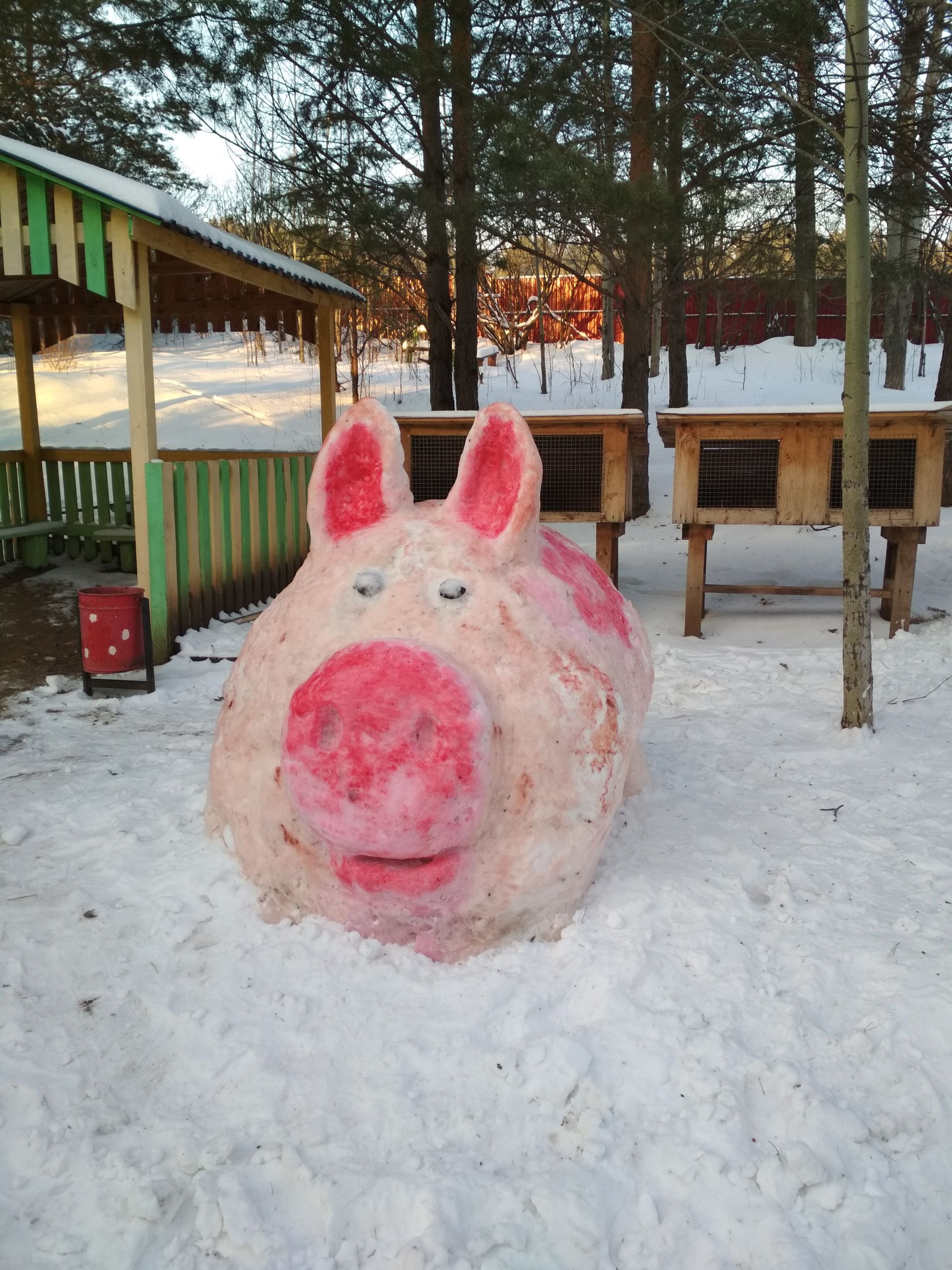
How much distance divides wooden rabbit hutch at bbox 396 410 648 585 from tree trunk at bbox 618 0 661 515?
0.62m

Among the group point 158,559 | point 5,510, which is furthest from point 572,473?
point 5,510

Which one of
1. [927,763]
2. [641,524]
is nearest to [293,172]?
[641,524]

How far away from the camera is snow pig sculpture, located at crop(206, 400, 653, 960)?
8.40 ft

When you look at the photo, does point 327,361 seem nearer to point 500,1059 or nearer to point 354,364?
point 500,1059

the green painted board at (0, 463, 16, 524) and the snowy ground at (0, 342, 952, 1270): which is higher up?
the green painted board at (0, 463, 16, 524)

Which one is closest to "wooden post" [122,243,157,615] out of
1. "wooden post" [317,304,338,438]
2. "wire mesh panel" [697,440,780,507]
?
"wooden post" [317,304,338,438]

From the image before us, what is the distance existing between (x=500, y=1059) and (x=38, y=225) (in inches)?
243

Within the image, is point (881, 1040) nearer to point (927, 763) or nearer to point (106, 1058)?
point (106, 1058)

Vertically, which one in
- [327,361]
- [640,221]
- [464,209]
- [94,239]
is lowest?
[327,361]

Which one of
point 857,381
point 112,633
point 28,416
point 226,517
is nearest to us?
point 857,381

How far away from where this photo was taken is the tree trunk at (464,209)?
896 centimetres

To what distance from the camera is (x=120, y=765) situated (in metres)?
4.61

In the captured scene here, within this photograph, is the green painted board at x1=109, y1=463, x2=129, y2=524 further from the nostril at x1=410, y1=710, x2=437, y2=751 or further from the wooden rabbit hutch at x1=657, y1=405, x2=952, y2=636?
the nostril at x1=410, y1=710, x2=437, y2=751

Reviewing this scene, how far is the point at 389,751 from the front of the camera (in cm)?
253
